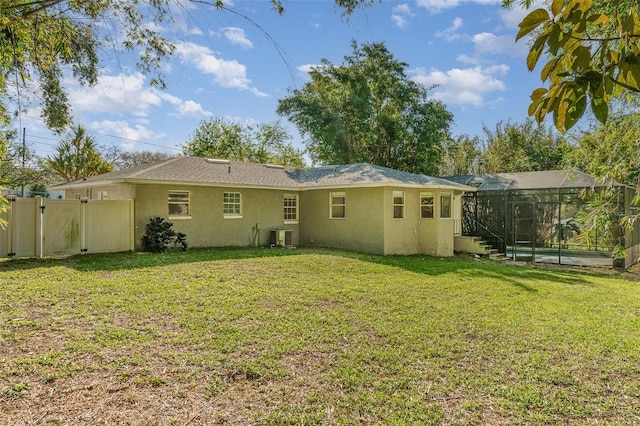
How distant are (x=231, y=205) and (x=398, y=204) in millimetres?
6657

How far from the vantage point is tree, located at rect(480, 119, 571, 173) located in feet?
89.6

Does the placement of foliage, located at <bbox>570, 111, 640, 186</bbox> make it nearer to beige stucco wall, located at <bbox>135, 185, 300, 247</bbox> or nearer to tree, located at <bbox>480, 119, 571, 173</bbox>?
tree, located at <bbox>480, 119, 571, 173</bbox>

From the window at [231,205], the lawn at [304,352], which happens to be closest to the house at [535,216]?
the lawn at [304,352]

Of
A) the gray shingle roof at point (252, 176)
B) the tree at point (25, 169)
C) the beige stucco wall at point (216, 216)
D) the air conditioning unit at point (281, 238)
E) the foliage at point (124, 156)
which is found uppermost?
the foliage at point (124, 156)

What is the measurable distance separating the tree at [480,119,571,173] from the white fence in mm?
26340

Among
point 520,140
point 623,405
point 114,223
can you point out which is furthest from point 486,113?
point 623,405

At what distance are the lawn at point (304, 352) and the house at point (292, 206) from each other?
544 cm

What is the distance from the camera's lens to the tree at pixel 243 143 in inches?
1280

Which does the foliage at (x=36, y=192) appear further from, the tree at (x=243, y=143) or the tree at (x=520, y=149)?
the tree at (x=520, y=149)

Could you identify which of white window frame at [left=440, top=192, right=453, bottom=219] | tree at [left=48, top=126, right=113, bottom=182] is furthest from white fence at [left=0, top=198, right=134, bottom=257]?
tree at [left=48, top=126, right=113, bottom=182]

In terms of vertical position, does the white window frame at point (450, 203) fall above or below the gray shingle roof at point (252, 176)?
below

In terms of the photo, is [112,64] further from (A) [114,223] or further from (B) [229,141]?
(B) [229,141]

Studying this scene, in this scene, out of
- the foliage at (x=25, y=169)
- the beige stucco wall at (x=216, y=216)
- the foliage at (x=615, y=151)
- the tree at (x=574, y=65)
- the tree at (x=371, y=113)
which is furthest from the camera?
the tree at (x=371, y=113)

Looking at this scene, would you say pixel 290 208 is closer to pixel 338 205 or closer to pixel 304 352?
pixel 338 205
